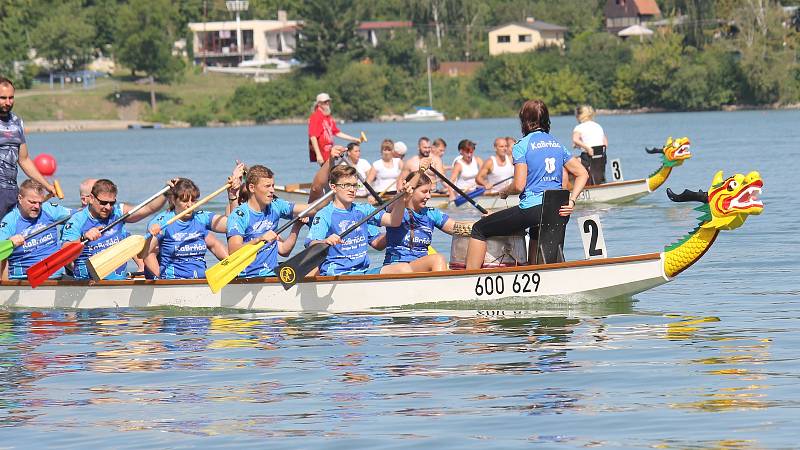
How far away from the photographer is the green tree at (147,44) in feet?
359

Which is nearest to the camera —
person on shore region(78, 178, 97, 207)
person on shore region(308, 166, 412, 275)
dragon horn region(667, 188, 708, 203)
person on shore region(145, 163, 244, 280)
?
dragon horn region(667, 188, 708, 203)

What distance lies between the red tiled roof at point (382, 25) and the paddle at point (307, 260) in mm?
109469

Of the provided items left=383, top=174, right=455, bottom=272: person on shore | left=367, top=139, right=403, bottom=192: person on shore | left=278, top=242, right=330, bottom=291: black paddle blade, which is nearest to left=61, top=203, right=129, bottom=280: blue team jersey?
left=278, top=242, right=330, bottom=291: black paddle blade

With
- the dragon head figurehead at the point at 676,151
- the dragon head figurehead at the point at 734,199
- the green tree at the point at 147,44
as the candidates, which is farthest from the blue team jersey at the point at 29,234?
the green tree at the point at 147,44

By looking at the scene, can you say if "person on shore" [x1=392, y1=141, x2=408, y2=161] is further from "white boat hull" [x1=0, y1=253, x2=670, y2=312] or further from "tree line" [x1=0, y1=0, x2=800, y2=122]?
"tree line" [x1=0, y1=0, x2=800, y2=122]

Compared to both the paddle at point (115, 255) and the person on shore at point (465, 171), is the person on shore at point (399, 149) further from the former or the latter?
the paddle at point (115, 255)

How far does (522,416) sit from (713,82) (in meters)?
96.4

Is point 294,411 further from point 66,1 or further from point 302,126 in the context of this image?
point 66,1

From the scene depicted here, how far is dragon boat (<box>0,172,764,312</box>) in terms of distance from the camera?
12531 mm

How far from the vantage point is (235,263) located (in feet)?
45.6

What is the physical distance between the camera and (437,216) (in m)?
13.7

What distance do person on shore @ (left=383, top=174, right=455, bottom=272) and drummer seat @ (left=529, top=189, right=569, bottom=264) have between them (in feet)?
2.97

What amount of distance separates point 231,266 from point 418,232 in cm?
182

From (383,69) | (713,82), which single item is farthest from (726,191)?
(383,69)
